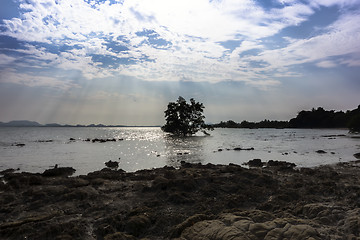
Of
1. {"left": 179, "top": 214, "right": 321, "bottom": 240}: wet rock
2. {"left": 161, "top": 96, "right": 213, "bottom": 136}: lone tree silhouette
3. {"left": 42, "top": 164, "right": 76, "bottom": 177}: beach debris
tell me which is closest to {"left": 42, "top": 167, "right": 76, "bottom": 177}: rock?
{"left": 42, "top": 164, "right": 76, "bottom": 177}: beach debris

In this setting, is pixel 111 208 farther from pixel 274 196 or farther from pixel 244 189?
pixel 274 196

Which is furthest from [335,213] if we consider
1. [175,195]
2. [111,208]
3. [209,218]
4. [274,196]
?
[111,208]

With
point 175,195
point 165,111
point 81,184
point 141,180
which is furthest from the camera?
point 165,111

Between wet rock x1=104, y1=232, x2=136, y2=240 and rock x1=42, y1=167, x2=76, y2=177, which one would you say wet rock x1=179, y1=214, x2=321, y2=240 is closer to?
wet rock x1=104, y1=232, x2=136, y2=240

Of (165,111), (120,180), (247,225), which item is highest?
(165,111)

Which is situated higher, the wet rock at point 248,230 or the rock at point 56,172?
the wet rock at point 248,230

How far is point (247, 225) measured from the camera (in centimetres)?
650

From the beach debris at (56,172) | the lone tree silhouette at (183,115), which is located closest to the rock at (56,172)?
the beach debris at (56,172)

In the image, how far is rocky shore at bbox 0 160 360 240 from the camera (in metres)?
6.75

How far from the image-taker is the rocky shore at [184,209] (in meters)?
6.75

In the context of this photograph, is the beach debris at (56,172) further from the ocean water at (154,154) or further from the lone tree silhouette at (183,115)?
the lone tree silhouette at (183,115)

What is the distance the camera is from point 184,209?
32.3 feet

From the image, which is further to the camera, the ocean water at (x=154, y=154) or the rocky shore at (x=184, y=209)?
the ocean water at (x=154, y=154)

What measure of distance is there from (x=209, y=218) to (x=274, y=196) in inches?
203
